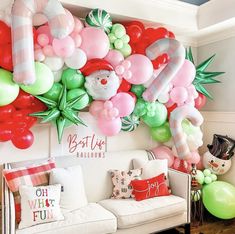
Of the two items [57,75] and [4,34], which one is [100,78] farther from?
[4,34]

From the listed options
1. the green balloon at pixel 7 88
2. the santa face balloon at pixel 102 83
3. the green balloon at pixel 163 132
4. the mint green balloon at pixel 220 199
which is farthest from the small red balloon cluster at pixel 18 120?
the mint green balloon at pixel 220 199

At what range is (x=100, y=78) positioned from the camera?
7.63 ft

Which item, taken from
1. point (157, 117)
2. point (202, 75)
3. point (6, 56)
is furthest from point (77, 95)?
point (202, 75)

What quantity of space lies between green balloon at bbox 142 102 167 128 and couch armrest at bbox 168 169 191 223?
542mm

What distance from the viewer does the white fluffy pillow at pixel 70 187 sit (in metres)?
2.17

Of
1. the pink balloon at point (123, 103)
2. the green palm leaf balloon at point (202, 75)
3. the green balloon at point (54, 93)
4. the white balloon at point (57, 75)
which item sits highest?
the green palm leaf balloon at point (202, 75)

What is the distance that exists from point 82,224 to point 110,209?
1.15 feet

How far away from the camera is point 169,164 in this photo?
2.89 m

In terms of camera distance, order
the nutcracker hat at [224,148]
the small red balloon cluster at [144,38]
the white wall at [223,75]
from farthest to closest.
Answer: the white wall at [223,75] → the nutcracker hat at [224,148] → the small red balloon cluster at [144,38]

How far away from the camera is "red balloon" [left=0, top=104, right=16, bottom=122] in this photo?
6.70ft

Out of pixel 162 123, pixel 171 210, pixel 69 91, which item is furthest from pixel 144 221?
pixel 69 91

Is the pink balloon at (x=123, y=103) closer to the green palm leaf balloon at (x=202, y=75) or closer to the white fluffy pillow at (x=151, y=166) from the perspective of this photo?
the white fluffy pillow at (x=151, y=166)

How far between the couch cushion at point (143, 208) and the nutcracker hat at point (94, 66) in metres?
1.22

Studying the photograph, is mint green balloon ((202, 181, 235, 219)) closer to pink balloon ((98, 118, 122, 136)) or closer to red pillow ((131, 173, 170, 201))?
red pillow ((131, 173, 170, 201))
